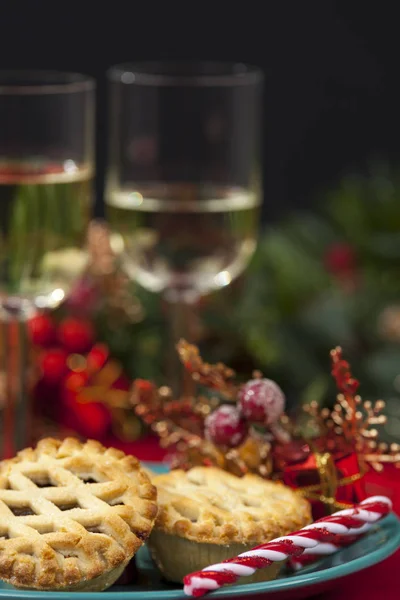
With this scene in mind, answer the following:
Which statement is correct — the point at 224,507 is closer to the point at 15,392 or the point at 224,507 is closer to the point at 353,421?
the point at 353,421

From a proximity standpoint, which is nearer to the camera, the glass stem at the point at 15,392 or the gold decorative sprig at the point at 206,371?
the gold decorative sprig at the point at 206,371

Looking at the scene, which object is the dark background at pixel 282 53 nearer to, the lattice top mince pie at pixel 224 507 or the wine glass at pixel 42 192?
the wine glass at pixel 42 192

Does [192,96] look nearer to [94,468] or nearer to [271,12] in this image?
[94,468]

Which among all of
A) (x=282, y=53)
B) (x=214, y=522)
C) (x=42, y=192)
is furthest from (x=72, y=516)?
(x=282, y=53)

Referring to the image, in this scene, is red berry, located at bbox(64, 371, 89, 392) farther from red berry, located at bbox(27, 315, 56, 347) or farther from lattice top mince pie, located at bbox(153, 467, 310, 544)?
lattice top mince pie, located at bbox(153, 467, 310, 544)

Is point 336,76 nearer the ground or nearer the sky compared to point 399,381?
nearer the sky

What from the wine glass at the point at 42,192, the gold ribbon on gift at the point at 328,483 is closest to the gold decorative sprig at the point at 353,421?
the gold ribbon on gift at the point at 328,483

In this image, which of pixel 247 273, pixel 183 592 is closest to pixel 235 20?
pixel 247 273
